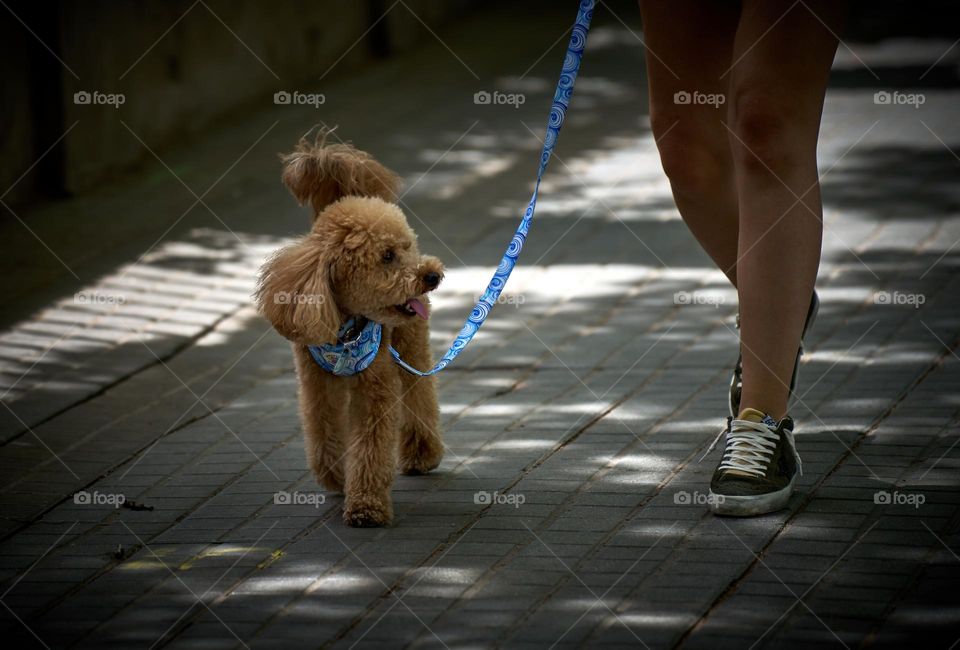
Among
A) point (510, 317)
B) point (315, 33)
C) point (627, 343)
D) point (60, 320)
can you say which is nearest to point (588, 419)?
point (627, 343)

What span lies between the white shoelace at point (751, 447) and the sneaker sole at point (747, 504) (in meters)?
0.08

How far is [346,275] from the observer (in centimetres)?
379

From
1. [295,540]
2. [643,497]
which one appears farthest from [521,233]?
[295,540]

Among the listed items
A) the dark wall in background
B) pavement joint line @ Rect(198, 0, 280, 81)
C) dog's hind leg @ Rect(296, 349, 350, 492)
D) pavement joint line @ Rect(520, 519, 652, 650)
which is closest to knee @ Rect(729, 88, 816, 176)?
pavement joint line @ Rect(520, 519, 652, 650)

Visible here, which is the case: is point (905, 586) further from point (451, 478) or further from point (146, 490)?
point (146, 490)

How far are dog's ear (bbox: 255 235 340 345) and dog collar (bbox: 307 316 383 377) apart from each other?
0.15 m

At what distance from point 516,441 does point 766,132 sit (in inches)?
57.7

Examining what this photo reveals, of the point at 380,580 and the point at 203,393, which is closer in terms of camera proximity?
the point at 380,580

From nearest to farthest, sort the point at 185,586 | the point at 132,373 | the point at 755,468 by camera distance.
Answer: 1. the point at 185,586
2. the point at 755,468
3. the point at 132,373

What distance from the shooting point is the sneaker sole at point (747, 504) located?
378 centimetres

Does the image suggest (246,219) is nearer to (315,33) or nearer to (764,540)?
(315,33)

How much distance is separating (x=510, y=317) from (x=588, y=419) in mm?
1552

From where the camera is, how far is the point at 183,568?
367cm

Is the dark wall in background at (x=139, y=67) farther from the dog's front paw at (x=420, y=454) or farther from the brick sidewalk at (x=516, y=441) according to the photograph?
the dog's front paw at (x=420, y=454)
